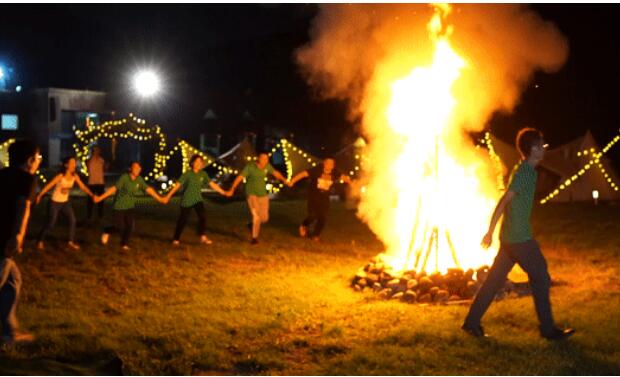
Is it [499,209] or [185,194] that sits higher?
[499,209]

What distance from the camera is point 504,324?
316 inches

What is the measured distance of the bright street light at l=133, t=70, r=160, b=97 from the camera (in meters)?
56.6

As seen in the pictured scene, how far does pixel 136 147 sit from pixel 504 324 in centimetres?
4836

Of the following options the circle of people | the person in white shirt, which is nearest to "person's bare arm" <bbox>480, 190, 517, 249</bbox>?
the circle of people

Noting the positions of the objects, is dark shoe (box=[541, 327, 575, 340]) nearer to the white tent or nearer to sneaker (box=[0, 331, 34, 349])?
sneaker (box=[0, 331, 34, 349])

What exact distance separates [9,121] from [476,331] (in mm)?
57307

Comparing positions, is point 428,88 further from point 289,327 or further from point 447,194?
point 289,327

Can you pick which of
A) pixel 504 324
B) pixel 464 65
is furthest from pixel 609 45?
pixel 504 324

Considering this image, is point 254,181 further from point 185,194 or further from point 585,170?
point 585,170

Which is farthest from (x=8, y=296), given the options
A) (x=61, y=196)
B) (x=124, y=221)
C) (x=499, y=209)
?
(x=124, y=221)

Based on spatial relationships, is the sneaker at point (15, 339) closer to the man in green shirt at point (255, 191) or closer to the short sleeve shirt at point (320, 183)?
the man in green shirt at point (255, 191)

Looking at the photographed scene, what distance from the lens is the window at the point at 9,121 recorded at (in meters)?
58.5

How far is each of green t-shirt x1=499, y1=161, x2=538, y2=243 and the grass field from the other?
103 cm

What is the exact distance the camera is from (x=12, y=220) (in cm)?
681
